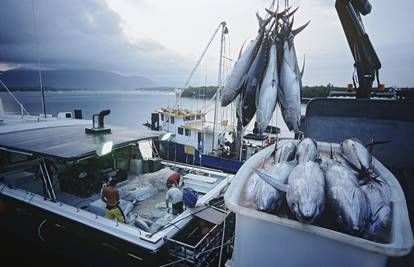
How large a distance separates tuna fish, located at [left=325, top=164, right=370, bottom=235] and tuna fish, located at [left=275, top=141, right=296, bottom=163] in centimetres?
80

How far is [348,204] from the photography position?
1.78 meters

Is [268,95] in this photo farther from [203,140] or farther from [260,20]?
[203,140]

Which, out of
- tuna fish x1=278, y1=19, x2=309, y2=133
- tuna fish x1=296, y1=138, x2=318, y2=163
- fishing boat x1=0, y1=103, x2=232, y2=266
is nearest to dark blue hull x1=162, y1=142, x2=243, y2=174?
fishing boat x1=0, y1=103, x2=232, y2=266

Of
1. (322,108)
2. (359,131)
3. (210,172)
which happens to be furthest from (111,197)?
(359,131)

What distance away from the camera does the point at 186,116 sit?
18234 millimetres

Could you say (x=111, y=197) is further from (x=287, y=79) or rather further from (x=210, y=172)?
(x=287, y=79)

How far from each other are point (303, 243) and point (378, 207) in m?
0.78

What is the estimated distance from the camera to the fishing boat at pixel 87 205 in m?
4.31

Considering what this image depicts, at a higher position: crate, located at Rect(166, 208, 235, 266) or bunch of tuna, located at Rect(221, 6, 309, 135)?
bunch of tuna, located at Rect(221, 6, 309, 135)

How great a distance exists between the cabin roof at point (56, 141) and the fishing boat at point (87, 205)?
0.8 inches

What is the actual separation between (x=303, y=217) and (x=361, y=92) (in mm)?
6681

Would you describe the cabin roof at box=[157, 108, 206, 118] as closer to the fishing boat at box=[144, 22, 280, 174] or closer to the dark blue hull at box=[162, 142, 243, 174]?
the fishing boat at box=[144, 22, 280, 174]

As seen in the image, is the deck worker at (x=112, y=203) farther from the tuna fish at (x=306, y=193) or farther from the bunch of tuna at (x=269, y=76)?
the tuna fish at (x=306, y=193)

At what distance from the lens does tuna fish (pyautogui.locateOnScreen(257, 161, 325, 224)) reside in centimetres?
175
